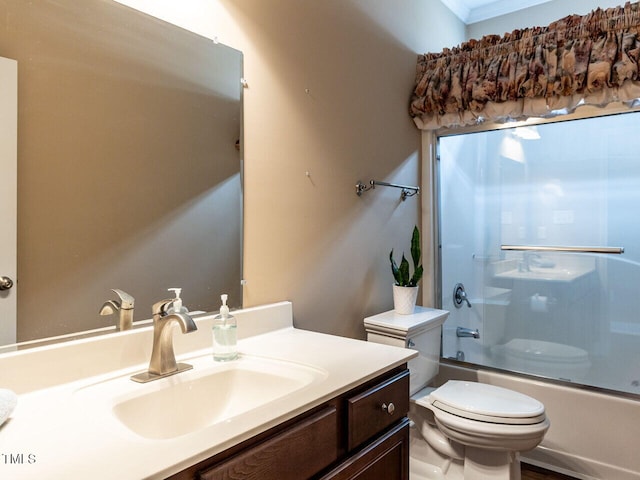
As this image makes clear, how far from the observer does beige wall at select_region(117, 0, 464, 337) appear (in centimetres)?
154

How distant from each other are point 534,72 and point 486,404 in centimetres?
153

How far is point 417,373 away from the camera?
206 centimetres

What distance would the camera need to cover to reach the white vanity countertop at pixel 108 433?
660 mm

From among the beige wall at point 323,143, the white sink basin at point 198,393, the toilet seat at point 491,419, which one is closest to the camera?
the white sink basin at point 198,393

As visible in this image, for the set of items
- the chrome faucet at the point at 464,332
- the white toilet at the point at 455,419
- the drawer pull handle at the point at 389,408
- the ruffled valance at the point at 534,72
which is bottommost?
the white toilet at the point at 455,419

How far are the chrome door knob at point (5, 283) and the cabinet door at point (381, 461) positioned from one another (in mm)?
823

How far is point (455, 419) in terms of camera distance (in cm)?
179

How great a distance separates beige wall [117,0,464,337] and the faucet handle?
42 centimetres

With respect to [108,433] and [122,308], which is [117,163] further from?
[108,433]

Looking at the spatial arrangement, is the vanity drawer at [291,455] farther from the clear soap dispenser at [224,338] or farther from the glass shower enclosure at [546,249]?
the glass shower enclosure at [546,249]

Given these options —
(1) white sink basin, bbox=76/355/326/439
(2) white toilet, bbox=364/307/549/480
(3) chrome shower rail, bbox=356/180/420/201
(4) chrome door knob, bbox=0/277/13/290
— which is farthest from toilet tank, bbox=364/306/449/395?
(4) chrome door knob, bbox=0/277/13/290

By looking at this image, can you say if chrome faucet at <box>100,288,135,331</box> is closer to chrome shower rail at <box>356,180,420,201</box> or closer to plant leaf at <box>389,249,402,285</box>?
chrome shower rail at <box>356,180,420,201</box>

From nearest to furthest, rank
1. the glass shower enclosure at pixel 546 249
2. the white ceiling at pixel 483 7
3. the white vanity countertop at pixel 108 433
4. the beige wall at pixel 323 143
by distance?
1. the white vanity countertop at pixel 108 433
2. the beige wall at pixel 323 143
3. the glass shower enclosure at pixel 546 249
4. the white ceiling at pixel 483 7

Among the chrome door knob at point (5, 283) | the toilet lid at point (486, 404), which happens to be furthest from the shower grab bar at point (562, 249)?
the chrome door knob at point (5, 283)
